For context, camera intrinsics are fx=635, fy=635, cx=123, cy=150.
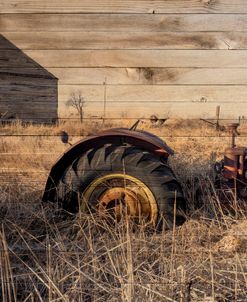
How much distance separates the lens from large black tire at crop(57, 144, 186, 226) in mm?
4305

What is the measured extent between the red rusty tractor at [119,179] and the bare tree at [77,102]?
2890mm

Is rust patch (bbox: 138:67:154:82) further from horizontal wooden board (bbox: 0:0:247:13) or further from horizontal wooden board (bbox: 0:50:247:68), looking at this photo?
horizontal wooden board (bbox: 0:0:247:13)

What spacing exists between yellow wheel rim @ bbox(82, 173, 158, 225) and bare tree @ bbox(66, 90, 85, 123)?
3.07 meters

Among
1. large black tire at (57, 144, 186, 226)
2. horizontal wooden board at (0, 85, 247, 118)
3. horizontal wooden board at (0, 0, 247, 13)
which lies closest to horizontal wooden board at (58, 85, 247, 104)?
horizontal wooden board at (0, 85, 247, 118)

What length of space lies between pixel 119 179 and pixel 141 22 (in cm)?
341

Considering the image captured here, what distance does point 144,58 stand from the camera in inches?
292

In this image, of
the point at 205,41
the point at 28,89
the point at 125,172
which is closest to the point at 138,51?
the point at 205,41

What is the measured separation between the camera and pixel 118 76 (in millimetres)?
7422

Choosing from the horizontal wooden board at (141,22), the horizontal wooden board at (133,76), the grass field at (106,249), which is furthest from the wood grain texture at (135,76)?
Result: the grass field at (106,249)

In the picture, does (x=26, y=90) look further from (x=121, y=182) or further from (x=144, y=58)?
(x=121, y=182)

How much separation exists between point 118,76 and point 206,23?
1.19m

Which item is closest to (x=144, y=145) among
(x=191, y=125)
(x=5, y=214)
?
Result: (x=5, y=214)

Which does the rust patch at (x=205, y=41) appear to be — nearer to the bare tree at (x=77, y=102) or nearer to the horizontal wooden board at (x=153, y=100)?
the horizontal wooden board at (x=153, y=100)

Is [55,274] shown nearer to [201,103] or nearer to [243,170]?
[243,170]
